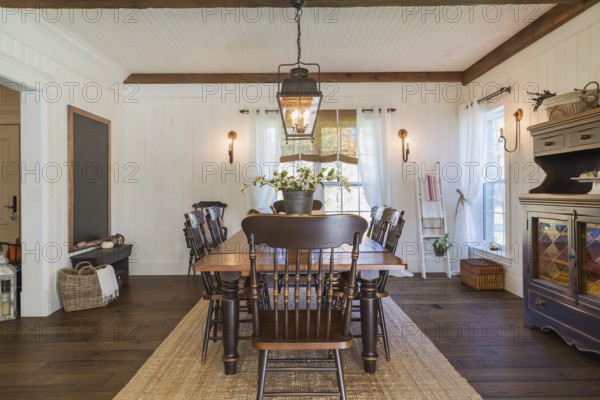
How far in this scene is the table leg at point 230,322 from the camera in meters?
2.29

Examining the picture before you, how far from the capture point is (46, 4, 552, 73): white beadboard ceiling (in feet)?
11.9

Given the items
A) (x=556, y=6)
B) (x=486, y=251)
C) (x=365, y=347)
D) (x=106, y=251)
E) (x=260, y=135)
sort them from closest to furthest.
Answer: (x=365, y=347), (x=556, y=6), (x=106, y=251), (x=486, y=251), (x=260, y=135)

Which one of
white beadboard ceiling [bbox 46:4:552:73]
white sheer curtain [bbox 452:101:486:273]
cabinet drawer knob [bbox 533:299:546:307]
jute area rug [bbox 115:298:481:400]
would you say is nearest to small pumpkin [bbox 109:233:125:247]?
white beadboard ceiling [bbox 46:4:552:73]

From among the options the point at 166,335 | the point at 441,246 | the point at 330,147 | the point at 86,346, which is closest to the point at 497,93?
the point at 441,246

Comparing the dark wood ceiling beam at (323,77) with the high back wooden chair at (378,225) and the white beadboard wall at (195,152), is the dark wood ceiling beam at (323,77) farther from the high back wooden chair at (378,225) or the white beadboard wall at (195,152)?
the high back wooden chair at (378,225)

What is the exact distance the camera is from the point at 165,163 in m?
5.52

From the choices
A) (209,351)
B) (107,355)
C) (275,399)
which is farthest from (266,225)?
(107,355)

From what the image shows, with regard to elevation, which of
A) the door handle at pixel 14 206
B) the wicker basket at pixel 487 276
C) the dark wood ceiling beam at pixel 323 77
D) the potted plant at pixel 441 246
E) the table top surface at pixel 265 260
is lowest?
the wicker basket at pixel 487 276

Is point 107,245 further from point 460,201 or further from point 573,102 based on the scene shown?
point 573,102

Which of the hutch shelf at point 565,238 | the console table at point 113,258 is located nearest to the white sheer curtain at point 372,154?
the hutch shelf at point 565,238

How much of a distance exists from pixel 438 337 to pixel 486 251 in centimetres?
236

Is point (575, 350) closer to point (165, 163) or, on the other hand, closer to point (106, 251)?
point (106, 251)

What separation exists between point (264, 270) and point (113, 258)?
127 inches

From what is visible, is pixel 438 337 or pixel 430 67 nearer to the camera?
pixel 438 337
